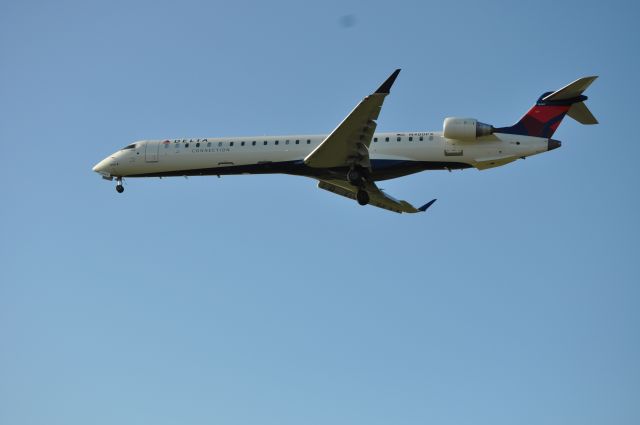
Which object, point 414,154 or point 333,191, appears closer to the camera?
point 414,154

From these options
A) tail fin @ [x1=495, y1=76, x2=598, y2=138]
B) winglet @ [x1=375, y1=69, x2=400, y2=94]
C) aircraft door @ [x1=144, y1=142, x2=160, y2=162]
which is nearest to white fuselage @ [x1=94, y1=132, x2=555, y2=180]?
aircraft door @ [x1=144, y1=142, x2=160, y2=162]

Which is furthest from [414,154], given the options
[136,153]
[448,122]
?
[136,153]

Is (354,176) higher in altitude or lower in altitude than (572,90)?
lower

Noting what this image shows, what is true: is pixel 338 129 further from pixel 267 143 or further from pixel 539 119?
pixel 539 119

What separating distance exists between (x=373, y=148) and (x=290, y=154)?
11.1 ft

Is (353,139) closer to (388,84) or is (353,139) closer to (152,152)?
(388,84)

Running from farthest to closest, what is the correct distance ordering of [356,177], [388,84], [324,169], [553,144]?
[324,169], [356,177], [553,144], [388,84]

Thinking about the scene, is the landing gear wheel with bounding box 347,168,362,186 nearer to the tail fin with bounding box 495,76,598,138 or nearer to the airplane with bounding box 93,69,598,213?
the airplane with bounding box 93,69,598,213

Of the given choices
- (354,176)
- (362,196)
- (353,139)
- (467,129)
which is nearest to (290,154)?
(354,176)

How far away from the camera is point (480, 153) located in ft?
114

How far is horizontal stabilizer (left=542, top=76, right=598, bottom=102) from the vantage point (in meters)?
34.0

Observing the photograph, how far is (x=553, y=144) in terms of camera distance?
34.7 meters

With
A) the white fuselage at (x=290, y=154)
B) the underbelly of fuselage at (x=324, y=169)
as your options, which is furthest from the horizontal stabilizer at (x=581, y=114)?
the underbelly of fuselage at (x=324, y=169)

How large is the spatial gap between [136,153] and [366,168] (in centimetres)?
1038
